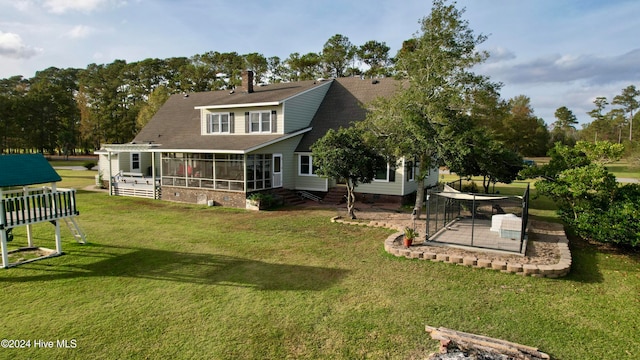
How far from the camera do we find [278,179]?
66.0 ft

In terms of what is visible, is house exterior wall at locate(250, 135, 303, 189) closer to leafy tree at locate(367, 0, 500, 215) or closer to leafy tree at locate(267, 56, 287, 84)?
leafy tree at locate(367, 0, 500, 215)

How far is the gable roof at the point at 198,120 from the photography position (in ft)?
65.2

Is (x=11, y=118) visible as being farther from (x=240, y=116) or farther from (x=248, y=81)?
(x=240, y=116)

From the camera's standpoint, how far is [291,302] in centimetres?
703

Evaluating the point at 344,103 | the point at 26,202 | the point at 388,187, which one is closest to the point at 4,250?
the point at 26,202

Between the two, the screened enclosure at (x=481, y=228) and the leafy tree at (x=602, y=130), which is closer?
the screened enclosure at (x=481, y=228)

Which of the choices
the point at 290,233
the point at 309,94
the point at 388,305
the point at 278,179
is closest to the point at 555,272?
the point at 388,305

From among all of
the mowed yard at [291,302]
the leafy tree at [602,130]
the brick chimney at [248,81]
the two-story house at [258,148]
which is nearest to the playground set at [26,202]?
the mowed yard at [291,302]

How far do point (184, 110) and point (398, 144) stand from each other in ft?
68.3

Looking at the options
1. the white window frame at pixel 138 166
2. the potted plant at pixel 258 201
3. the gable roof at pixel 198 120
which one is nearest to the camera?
the potted plant at pixel 258 201

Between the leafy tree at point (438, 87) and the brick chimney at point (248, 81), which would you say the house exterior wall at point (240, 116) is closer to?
the brick chimney at point (248, 81)

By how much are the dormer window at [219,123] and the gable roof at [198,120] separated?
0.61 m

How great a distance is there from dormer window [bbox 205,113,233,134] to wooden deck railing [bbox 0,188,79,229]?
12.6 meters

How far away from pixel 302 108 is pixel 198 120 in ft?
30.2
